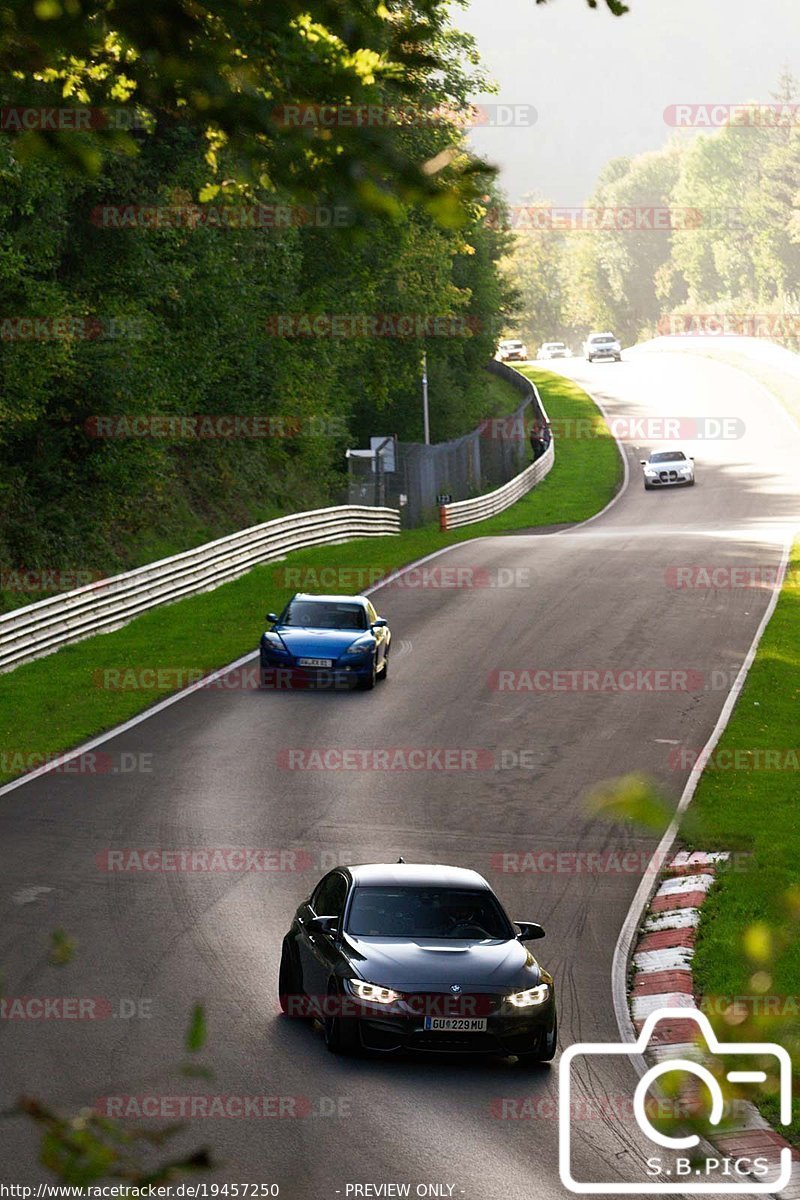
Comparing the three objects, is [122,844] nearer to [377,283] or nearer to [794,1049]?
[794,1049]

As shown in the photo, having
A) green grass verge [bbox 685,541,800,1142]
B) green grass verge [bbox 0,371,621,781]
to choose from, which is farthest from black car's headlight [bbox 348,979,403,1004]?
green grass verge [bbox 0,371,621,781]

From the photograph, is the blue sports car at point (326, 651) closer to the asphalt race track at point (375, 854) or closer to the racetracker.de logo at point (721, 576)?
the asphalt race track at point (375, 854)

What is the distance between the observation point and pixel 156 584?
3416 centimetres

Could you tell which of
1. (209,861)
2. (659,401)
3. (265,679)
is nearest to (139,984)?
(209,861)

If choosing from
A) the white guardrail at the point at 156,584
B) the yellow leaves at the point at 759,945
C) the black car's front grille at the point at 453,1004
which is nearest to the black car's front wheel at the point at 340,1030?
the black car's front grille at the point at 453,1004

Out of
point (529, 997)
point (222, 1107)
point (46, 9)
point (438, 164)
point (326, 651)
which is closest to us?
point (438, 164)

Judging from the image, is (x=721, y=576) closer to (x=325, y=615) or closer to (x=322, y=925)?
(x=325, y=615)

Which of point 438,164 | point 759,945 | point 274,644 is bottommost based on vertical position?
point 274,644

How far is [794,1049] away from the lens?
2914 mm

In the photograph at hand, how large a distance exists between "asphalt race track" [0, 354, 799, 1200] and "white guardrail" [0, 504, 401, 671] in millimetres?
4133

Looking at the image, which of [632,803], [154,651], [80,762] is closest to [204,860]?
[80,762]

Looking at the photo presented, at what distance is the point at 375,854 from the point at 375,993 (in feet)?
19.2

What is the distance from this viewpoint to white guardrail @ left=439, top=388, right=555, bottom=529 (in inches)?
2072

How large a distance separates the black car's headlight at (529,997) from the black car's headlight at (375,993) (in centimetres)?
80
